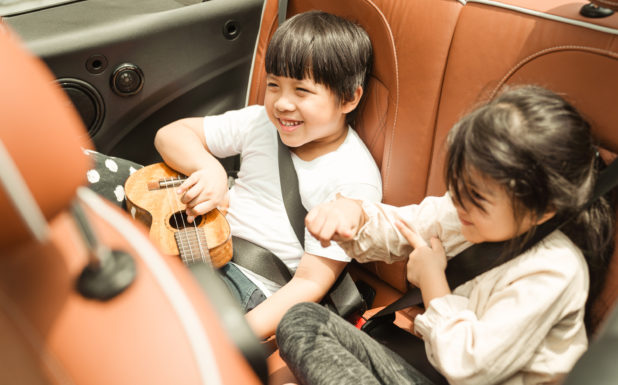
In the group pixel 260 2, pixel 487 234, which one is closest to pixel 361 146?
pixel 487 234

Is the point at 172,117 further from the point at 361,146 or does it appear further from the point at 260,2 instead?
the point at 361,146

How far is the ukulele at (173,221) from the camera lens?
1104 mm

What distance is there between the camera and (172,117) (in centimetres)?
154

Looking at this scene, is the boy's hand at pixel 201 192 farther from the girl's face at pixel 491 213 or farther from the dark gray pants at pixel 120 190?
the girl's face at pixel 491 213

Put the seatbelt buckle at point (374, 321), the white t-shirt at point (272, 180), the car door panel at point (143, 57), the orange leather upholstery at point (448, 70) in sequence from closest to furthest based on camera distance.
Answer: the orange leather upholstery at point (448, 70) → the seatbelt buckle at point (374, 321) → the white t-shirt at point (272, 180) → the car door panel at point (143, 57)

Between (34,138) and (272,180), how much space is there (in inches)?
35.8

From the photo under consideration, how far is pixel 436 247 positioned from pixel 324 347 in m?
0.28

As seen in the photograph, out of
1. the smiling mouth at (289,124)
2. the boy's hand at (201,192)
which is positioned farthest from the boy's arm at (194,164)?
the smiling mouth at (289,124)

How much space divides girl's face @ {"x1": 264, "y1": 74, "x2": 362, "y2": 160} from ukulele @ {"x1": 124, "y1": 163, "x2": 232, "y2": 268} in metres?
0.27

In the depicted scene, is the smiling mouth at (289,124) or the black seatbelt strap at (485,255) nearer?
the black seatbelt strap at (485,255)

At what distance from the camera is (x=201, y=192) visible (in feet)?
3.95

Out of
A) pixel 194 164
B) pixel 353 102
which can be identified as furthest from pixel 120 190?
pixel 353 102

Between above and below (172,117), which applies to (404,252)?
below

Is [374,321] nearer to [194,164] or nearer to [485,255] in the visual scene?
[485,255]
